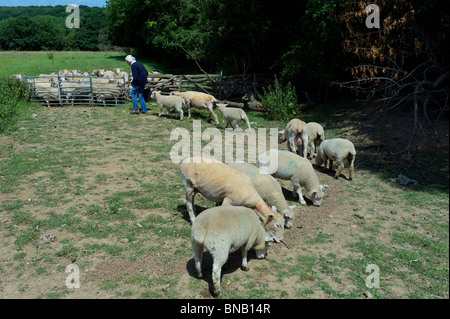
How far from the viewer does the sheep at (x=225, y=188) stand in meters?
5.82

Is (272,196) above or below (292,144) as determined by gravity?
below

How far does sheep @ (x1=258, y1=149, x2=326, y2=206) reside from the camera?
7418 millimetres

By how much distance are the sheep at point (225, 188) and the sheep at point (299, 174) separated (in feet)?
5.13

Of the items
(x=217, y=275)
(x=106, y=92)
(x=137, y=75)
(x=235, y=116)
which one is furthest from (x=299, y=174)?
(x=106, y=92)

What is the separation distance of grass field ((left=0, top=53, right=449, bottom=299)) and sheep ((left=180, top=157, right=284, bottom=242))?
45 centimetres

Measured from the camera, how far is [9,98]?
1439 centimetres

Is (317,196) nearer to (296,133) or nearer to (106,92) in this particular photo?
(296,133)

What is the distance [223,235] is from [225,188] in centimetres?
149

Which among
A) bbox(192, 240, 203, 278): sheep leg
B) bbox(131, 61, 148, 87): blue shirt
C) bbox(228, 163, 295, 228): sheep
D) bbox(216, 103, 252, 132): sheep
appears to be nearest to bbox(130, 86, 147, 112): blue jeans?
bbox(131, 61, 148, 87): blue shirt

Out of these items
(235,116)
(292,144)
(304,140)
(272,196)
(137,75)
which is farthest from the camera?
(137,75)

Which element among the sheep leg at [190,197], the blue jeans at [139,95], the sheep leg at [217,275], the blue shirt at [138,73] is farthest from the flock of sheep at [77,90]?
A: the sheep leg at [217,275]

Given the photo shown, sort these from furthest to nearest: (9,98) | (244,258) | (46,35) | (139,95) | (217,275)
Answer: (46,35), (139,95), (9,98), (244,258), (217,275)

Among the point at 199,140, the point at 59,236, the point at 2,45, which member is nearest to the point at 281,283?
the point at 59,236

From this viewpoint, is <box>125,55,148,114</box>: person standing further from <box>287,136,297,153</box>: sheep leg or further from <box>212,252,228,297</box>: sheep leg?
<box>212,252,228,297</box>: sheep leg
